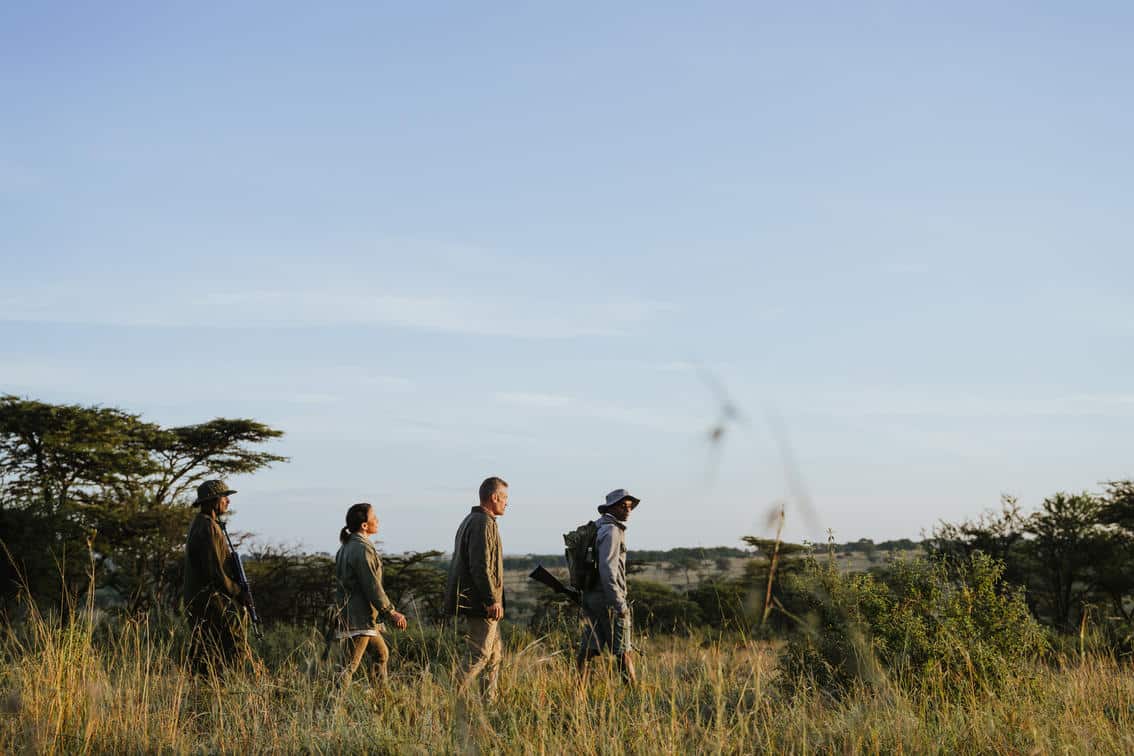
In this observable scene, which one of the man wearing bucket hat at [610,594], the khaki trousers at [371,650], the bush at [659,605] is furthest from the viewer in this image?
the bush at [659,605]

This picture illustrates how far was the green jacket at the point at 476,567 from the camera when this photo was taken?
7.41m

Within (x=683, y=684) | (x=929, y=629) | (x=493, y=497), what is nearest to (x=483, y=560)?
(x=493, y=497)

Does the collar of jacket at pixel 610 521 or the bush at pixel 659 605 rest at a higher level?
the collar of jacket at pixel 610 521

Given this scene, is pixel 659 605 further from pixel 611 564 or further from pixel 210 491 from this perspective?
pixel 210 491

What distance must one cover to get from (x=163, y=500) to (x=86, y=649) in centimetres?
1850

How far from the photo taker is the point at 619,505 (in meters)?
8.23

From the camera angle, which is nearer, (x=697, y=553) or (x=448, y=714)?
(x=697, y=553)

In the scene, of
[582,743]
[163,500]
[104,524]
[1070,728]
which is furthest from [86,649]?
[163,500]

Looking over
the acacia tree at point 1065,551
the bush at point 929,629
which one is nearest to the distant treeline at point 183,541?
the acacia tree at point 1065,551

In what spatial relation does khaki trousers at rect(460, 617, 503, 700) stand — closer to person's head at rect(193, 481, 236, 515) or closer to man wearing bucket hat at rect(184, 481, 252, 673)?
man wearing bucket hat at rect(184, 481, 252, 673)

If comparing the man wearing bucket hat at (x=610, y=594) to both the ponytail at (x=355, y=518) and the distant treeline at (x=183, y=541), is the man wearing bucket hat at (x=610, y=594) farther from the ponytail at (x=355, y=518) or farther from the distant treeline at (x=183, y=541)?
the distant treeline at (x=183, y=541)

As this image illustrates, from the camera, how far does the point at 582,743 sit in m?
4.93

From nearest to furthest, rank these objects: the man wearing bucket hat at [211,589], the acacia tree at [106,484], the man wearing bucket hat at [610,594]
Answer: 1. the man wearing bucket hat at [211,589]
2. the man wearing bucket hat at [610,594]
3. the acacia tree at [106,484]

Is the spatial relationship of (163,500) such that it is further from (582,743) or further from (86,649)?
(582,743)
